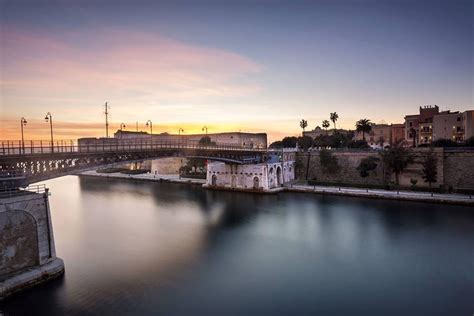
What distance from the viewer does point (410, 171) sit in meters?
41.8

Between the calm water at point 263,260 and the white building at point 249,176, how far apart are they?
27.6 ft

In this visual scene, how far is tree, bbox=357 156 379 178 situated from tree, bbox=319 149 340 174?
3.59 meters

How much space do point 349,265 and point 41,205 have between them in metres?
17.9

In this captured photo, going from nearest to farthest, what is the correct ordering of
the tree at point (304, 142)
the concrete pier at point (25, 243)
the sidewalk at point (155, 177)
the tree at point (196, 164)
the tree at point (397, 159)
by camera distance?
the concrete pier at point (25, 243), the tree at point (397, 159), the sidewalk at point (155, 177), the tree at point (196, 164), the tree at point (304, 142)

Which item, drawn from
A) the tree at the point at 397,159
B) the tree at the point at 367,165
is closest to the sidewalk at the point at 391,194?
the tree at the point at 397,159

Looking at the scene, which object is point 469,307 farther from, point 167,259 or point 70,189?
point 70,189

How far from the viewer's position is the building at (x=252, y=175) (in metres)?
43.8

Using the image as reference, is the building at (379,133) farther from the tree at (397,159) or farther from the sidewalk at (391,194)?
the sidewalk at (391,194)

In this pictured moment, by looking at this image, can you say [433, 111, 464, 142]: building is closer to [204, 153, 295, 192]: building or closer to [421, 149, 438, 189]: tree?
[421, 149, 438, 189]: tree

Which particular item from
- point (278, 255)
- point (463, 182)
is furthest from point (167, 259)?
point (463, 182)

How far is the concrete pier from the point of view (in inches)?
582

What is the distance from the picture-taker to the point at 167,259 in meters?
20.2

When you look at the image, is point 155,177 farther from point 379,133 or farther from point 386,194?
point 379,133

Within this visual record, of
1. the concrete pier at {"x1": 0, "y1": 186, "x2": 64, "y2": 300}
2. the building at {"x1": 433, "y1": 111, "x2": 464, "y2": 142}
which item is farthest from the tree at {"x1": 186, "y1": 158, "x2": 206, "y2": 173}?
the building at {"x1": 433, "y1": 111, "x2": 464, "y2": 142}
